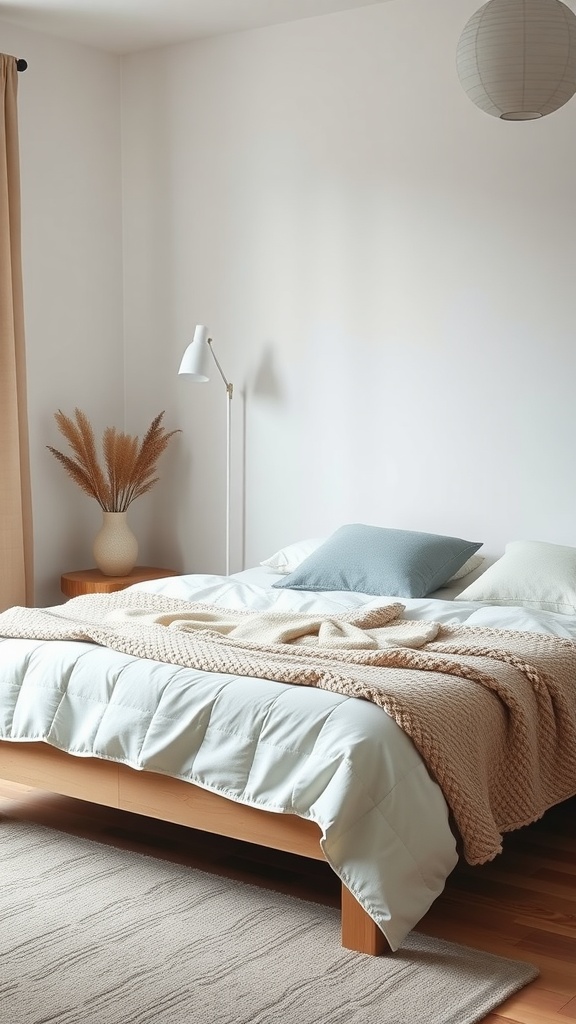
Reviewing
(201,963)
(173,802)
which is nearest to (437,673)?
(173,802)

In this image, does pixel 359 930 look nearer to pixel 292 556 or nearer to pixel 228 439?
pixel 292 556

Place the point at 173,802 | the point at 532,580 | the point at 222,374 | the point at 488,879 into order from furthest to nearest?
1. the point at 222,374
2. the point at 532,580
3. the point at 488,879
4. the point at 173,802

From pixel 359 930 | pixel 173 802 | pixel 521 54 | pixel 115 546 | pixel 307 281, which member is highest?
pixel 521 54

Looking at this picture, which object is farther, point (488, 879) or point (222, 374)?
point (222, 374)

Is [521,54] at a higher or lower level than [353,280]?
higher

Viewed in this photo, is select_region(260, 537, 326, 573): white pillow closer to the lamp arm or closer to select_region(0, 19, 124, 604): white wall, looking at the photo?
the lamp arm

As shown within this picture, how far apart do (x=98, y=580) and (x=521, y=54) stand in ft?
9.62

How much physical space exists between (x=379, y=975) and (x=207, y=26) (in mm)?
3900

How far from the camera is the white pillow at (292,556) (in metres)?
4.40

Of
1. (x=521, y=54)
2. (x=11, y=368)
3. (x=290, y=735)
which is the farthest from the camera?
(x=11, y=368)

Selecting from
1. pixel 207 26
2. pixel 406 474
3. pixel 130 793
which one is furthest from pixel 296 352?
pixel 130 793

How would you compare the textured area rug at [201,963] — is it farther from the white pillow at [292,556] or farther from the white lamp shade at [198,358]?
the white lamp shade at [198,358]

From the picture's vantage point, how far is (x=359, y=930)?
7.95ft

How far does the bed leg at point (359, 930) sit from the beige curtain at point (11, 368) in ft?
8.68
